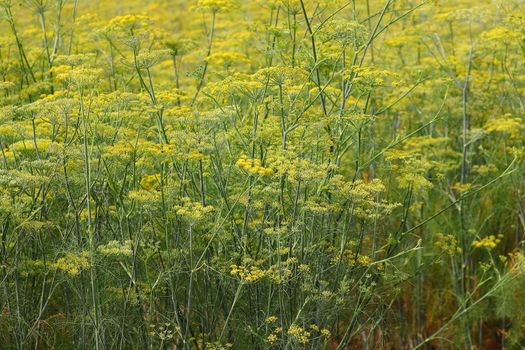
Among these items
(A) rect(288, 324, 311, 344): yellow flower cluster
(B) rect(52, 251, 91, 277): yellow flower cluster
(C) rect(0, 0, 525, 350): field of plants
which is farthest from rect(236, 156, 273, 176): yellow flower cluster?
(B) rect(52, 251, 91, 277): yellow flower cluster

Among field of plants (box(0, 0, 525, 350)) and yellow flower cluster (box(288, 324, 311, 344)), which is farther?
field of plants (box(0, 0, 525, 350))

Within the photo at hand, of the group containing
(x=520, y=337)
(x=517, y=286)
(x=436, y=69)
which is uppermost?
(x=436, y=69)

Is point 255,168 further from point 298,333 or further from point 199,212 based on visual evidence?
point 298,333

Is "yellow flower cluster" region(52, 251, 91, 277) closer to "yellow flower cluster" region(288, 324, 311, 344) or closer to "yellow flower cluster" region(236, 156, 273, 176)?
"yellow flower cluster" region(236, 156, 273, 176)

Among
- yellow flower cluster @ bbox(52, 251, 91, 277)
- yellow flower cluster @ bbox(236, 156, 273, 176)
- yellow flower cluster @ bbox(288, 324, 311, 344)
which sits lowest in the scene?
yellow flower cluster @ bbox(288, 324, 311, 344)

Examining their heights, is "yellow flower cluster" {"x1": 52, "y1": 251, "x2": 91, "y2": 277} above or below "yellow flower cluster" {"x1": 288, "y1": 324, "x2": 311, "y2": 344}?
above

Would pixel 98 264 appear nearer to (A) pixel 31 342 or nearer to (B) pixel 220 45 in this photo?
(A) pixel 31 342

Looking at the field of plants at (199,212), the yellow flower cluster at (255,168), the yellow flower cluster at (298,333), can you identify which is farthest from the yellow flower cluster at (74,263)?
the yellow flower cluster at (298,333)

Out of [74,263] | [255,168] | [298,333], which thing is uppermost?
[255,168]

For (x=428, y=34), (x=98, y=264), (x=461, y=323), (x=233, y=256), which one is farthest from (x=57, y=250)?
(x=428, y=34)

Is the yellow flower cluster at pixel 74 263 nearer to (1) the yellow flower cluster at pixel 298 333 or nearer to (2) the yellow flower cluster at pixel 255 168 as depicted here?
(2) the yellow flower cluster at pixel 255 168

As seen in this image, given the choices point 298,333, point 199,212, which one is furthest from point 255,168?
point 298,333

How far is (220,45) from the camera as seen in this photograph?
8000 millimetres

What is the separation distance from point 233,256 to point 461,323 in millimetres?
2594
